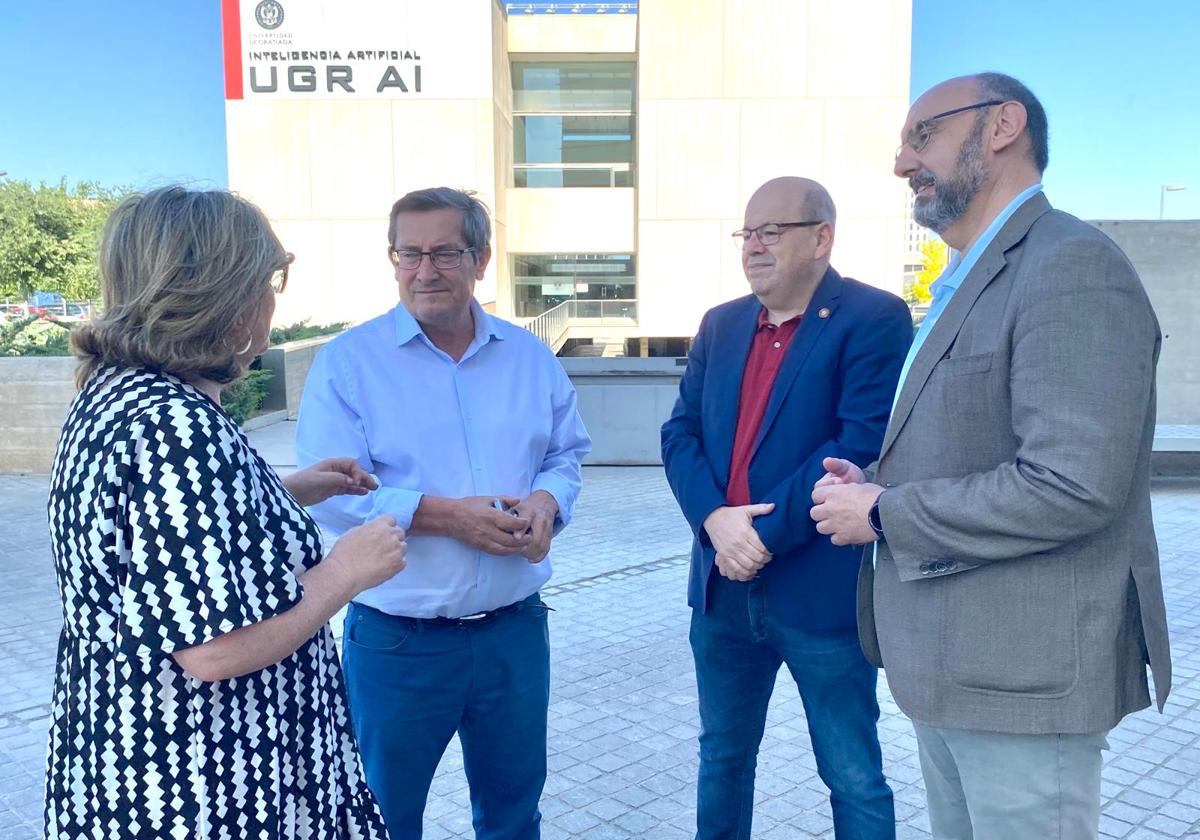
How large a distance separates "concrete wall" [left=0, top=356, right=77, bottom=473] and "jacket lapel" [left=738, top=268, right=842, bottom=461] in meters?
9.74

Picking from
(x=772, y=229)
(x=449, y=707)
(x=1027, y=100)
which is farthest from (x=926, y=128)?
(x=449, y=707)

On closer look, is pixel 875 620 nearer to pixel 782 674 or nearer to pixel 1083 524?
pixel 1083 524

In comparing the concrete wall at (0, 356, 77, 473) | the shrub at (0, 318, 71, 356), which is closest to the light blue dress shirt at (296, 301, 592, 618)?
the concrete wall at (0, 356, 77, 473)

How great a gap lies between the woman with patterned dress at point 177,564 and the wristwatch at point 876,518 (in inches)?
41.1

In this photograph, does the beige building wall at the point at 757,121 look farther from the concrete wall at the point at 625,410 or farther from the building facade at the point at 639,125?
the concrete wall at the point at 625,410

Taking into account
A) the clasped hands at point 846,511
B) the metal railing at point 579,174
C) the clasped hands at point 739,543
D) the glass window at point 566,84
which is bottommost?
the clasped hands at point 739,543

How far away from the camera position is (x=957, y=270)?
198cm

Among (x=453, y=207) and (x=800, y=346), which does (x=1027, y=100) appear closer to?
(x=800, y=346)

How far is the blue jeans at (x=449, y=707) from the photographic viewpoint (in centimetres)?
247

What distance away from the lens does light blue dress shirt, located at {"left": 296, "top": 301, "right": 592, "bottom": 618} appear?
8.11 ft

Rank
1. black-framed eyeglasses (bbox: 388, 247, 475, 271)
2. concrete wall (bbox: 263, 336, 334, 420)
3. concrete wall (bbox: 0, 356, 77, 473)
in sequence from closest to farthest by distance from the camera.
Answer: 1. black-framed eyeglasses (bbox: 388, 247, 475, 271)
2. concrete wall (bbox: 0, 356, 77, 473)
3. concrete wall (bbox: 263, 336, 334, 420)

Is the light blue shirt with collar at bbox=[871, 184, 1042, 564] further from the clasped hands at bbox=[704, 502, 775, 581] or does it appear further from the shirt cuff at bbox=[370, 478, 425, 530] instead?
the shirt cuff at bbox=[370, 478, 425, 530]

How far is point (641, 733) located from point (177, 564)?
9.88 feet

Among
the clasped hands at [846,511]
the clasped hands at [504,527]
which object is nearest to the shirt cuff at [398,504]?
the clasped hands at [504,527]
